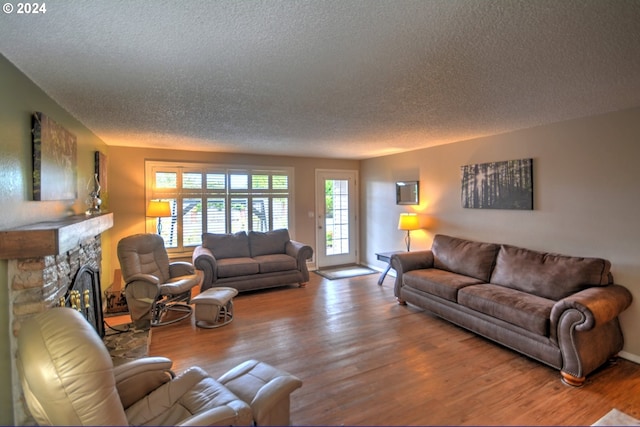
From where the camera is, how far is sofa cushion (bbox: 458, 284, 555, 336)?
2668 millimetres

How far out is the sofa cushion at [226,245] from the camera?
16.5 ft

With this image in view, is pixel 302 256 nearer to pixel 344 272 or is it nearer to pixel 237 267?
pixel 237 267

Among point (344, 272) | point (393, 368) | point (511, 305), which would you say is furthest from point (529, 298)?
point (344, 272)

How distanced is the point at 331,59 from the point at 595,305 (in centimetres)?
271

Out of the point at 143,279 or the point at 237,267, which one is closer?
the point at 143,279

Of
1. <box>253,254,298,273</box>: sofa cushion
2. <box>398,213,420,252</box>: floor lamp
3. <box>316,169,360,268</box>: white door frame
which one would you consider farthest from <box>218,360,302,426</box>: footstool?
<box>316,169,360,268</box>: white door frame

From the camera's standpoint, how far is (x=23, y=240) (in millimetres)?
1721

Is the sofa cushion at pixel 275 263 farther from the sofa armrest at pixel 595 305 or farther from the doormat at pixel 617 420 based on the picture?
the doormat at pixel 617 420

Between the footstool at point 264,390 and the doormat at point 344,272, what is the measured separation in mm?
3794

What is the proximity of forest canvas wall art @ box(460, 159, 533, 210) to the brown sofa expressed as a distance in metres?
0.55

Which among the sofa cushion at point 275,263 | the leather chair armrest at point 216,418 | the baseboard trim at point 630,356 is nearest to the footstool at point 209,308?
the sofa cushion at point 275,263

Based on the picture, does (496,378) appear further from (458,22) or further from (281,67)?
(281,67)

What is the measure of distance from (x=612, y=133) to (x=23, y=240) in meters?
4.67

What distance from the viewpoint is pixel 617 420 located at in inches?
80.2
